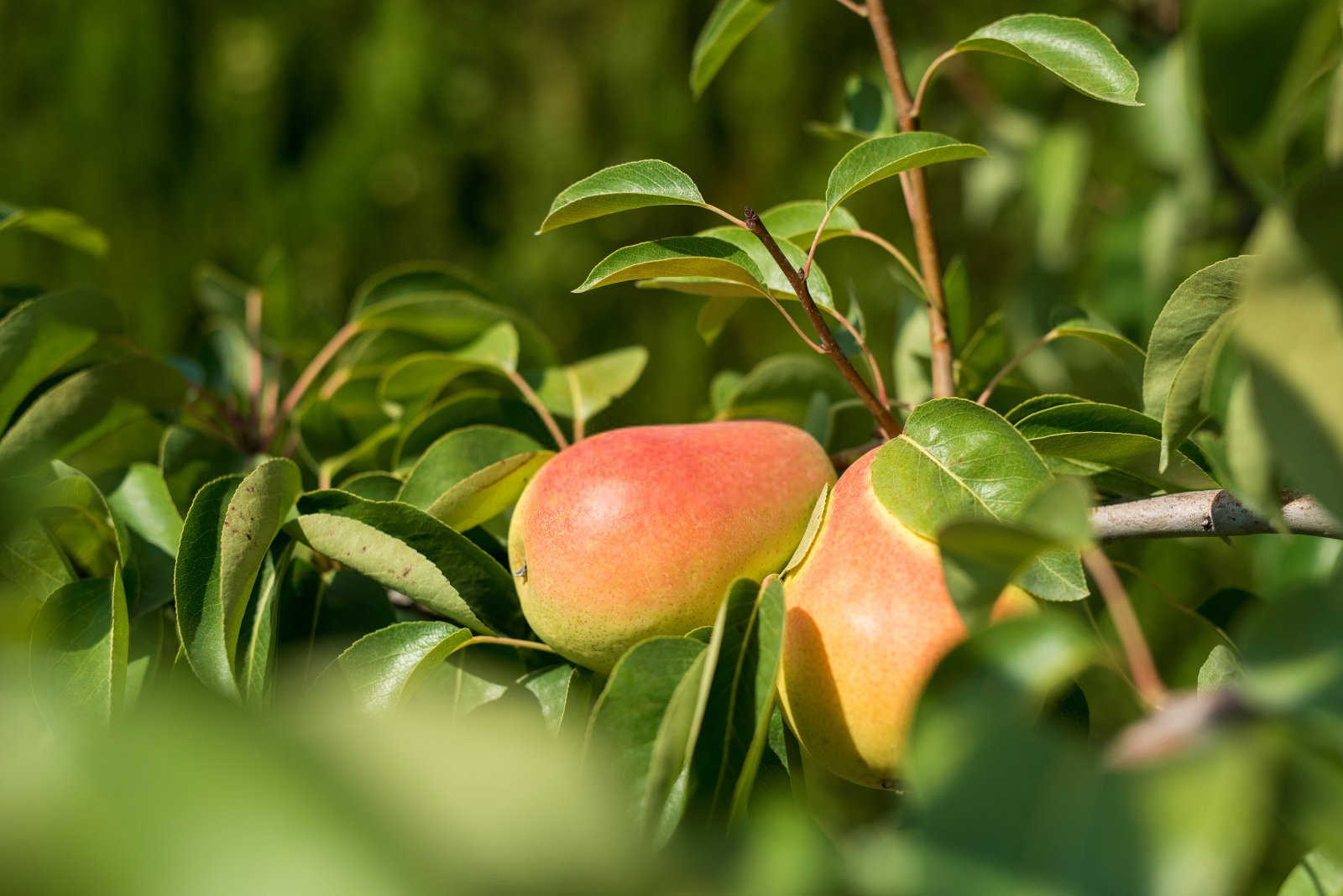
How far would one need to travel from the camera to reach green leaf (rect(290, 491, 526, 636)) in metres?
0.55

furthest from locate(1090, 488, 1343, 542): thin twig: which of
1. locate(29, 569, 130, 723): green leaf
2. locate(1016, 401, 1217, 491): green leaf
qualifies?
locate(29, 569, 130, 723): green leaf

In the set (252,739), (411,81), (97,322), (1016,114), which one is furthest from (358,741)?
(411,81)

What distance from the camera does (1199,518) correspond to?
48cm

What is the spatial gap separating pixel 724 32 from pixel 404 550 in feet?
1.34

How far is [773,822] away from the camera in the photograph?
26 cm

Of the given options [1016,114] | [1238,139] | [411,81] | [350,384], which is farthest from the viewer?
[411,81]

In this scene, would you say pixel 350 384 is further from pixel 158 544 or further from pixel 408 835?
pixel 408 835

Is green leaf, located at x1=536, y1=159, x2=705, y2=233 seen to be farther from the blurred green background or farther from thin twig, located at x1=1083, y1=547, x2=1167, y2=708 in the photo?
the blurred green background

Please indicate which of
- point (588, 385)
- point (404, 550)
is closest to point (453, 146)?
point (588, 385)

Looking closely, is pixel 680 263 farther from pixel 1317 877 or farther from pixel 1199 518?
pixel 1317 877

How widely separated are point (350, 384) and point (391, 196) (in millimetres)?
1428

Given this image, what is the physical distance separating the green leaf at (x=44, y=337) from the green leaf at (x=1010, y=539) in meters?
0.59

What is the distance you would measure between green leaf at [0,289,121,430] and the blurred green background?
1165 mm

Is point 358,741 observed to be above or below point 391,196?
above
